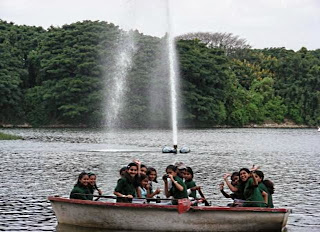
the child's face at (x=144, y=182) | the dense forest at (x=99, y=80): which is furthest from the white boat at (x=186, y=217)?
the dense forest at (x=99, y=80)

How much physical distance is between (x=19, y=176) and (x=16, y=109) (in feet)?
207

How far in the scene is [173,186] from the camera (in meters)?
17.2

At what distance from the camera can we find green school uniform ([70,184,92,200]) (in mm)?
17703

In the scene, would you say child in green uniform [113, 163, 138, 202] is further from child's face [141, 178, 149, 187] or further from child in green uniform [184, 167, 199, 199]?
child in green uniform [184, 167, 199, 199]

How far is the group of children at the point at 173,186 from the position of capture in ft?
56.2

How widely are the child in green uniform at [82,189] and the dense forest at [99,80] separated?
69.6 m

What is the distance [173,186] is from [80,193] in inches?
95.5

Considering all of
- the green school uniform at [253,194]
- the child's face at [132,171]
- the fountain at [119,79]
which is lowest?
the green school uniform at [253,194]

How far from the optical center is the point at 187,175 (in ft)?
60.5

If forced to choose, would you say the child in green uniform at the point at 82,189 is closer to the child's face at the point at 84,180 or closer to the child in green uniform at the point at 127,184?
the child's face at the point at 84,180

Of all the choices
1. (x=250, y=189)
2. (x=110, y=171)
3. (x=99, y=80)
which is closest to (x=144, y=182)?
(x=250, y=189)

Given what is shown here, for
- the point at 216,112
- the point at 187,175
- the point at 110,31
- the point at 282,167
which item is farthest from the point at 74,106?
the point at 187,175

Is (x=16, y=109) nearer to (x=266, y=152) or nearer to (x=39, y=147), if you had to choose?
(x=39, y=147)

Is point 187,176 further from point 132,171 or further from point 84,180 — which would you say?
point 84,180
